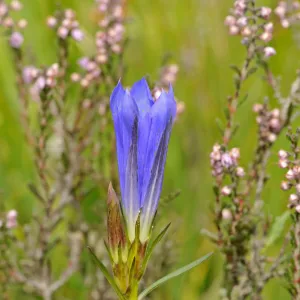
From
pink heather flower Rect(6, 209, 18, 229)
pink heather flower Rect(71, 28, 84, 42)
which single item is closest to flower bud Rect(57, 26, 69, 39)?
pink heather flower Rect(71, 28, 84, 42)

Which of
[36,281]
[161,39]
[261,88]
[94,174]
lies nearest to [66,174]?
[94,174]

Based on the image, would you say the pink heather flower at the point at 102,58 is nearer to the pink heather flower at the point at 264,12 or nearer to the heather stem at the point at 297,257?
the pink heather flower at the point at 264,12

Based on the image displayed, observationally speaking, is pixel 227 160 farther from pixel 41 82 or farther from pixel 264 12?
pixel 41 82

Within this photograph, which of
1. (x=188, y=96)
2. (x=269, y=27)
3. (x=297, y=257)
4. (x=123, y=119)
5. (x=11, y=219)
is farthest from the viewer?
(x=188, y=96)

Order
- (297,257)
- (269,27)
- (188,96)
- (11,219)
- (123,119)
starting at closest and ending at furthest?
(123,119), (297,257), (269,27), (11,219), (188,96)

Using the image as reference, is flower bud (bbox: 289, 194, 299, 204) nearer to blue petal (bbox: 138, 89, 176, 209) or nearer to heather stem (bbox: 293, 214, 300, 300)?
heather stem (bbox: 293, 214, 300, 300)

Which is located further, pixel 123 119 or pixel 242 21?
pixel 242 21

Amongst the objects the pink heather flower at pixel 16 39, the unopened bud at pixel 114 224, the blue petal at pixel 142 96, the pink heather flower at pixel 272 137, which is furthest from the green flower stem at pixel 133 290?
the pink heather flower at pixel 16 39

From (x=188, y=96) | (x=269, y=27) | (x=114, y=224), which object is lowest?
Answer: (x=114, y=224)

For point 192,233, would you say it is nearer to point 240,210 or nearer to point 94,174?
point 94,174

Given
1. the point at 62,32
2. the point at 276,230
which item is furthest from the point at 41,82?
the point at 276,230
